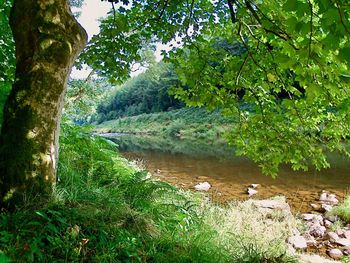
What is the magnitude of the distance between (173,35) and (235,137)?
229 centimetres

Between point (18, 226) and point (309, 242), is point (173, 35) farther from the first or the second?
point (309, 242)

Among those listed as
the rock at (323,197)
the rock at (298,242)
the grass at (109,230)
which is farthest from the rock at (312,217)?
the grass at (109,230)

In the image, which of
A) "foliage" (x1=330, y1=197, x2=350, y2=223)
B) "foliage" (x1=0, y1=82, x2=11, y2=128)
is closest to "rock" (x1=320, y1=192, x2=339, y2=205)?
"foliage" (x1=330, y1=197, x2=350, y2=223)

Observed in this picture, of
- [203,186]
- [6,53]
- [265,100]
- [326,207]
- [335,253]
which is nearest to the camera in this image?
[265,100]

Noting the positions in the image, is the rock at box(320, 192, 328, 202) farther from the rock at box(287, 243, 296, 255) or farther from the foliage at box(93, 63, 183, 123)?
the foliage at box(93, 63, 183, 123)

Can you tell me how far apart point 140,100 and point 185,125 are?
41.7 meters

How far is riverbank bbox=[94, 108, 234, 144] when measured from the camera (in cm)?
3757

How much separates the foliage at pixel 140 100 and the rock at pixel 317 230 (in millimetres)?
58546

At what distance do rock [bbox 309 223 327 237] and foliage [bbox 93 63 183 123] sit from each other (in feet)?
192

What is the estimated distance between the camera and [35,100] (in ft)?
10.5

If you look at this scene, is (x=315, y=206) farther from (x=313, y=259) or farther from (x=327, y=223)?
(x=313, y=259)

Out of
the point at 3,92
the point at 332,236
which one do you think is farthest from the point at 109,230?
the point at 332,236

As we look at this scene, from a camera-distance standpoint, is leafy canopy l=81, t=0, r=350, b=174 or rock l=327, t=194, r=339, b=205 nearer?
leafy canopy l=81, t=0, r=350, b=174

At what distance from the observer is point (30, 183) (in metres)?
3.16
